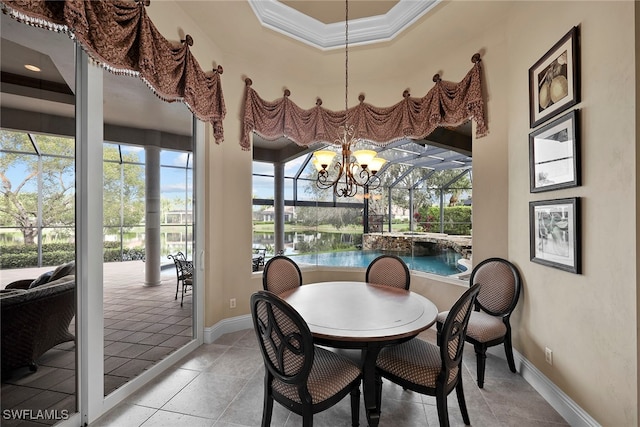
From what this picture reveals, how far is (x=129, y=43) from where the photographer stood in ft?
6.03

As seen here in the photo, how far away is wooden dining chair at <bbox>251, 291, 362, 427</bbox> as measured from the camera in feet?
4.78

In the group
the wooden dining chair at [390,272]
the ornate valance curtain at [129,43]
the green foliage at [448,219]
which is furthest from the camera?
the green foliage at [448,219]

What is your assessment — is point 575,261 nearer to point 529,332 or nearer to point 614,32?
point 529,332

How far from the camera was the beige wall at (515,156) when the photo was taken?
1.54m

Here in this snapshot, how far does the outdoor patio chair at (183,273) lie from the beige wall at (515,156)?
0.63ft

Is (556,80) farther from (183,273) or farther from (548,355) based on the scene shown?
(183,273)

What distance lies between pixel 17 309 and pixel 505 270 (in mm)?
3731

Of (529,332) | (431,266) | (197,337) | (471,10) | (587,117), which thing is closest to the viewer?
(587,117)

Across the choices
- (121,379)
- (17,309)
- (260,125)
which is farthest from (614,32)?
(121,379)

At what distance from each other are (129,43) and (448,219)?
3684 millimetres

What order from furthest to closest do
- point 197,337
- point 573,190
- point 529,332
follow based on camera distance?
point 197,337 < point 529,332 < point 573,190

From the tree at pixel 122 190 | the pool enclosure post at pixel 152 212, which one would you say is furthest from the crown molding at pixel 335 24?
the tree at pixel 122 190

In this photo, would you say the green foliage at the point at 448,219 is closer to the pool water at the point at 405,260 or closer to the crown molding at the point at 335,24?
the pool water at the point at 405,260

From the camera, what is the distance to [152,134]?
2.63m
